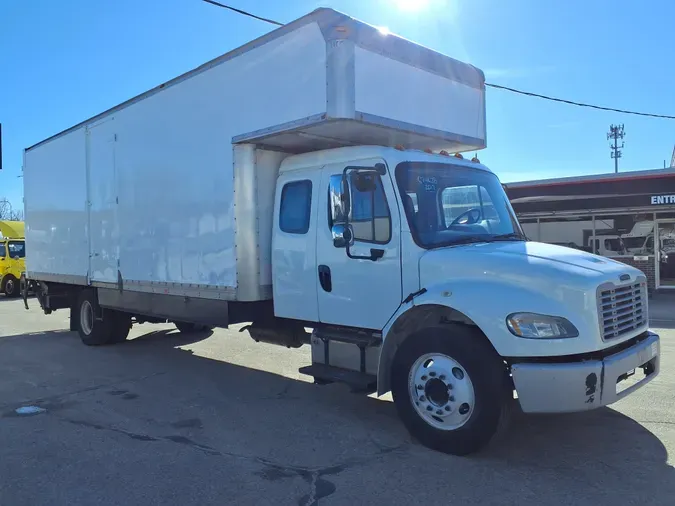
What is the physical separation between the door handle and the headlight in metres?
1.95

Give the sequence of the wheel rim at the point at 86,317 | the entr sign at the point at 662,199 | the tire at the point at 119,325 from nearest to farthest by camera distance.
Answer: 1. the tire at the point at 119,325
2. the wheel rim at the point at 86,317
3. the entr sign at the point at 662,199

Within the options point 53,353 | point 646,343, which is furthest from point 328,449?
point 53,353

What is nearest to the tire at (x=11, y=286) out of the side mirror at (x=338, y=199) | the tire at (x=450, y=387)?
the side mirror at (x=338, y=199)

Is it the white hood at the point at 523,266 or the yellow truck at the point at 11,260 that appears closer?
the white hood at the point at 523,266

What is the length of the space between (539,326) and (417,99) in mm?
2715

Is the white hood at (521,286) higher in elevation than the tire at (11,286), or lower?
higher

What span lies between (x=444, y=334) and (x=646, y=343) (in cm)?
174

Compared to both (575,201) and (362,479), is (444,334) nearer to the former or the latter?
(362,479)

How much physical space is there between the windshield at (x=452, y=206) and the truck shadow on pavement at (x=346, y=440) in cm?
177

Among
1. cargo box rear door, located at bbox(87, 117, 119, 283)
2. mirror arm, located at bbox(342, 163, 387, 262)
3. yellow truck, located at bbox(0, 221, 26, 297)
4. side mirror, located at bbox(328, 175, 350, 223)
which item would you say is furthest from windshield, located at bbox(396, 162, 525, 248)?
yellow truck, located at bbox(0, 221, 26, 297)

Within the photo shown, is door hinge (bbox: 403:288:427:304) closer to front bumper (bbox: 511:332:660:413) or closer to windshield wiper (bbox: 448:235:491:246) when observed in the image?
windshield wiper (bbox: 448:235:491:246)

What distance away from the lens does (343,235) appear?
534 centimetres

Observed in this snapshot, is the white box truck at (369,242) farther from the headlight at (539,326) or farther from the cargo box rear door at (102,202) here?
the cargo box rear door at (102,202)

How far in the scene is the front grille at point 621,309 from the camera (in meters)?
4.31
